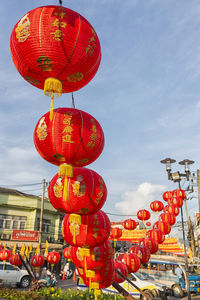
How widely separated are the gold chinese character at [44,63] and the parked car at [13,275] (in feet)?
62.4

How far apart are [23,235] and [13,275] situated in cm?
656

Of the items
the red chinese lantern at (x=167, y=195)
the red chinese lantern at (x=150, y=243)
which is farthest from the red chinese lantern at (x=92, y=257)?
the red chinese lantern at (x=167, y=195)

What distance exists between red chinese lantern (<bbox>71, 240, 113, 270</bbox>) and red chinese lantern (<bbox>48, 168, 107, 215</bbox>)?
1332 mm

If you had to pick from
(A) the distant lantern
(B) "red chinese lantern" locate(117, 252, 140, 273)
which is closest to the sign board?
(B) "red chinese lantern" locate(117, 252, 140, 273)

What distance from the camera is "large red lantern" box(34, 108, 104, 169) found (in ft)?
14.1

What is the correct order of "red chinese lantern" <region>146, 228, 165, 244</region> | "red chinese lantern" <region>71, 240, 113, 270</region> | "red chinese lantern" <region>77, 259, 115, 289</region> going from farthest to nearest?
1. "red chinese lantern" <region>146, 228, 165, 244</region>
2. "red chinese lantern" <region>77, 259, 115, 289</region>
3. "red chinese lantern" <region>71, 240, 113, 270</region>

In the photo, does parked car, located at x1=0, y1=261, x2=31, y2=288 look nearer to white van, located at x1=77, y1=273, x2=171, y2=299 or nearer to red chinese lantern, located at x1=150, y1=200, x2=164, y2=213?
white van, located at x1=77, y1=273, x2=171, y2=299

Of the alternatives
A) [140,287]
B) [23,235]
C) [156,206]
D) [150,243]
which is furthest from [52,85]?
[23,235]

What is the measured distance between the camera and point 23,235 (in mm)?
25672

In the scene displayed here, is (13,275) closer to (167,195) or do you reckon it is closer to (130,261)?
(167,195)

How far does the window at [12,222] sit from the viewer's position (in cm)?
2797

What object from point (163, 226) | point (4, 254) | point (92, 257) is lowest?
point (4, 254)

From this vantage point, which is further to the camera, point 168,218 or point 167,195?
point 167,195

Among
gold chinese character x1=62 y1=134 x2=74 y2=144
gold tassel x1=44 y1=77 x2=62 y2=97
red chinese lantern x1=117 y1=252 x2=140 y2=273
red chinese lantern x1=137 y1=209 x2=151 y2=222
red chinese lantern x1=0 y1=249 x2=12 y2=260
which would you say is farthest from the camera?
red chinese lantern x1=0 y1=249 x2=12 y2=260
